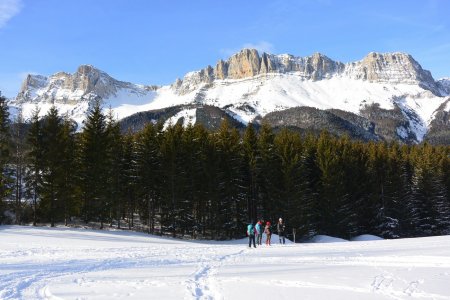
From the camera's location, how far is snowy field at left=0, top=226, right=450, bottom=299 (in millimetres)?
11234

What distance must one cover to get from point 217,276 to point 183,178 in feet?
89.2

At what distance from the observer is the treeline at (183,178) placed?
38062 millimetres

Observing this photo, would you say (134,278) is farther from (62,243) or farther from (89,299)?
(62,243)

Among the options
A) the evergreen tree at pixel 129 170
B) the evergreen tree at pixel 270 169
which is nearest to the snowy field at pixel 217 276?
the evergreen tree at pixel 129 170

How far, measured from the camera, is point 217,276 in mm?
14273

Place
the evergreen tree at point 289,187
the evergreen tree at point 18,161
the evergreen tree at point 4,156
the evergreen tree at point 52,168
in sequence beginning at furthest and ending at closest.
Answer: the evergreen tree at point 289,187 → the evergreen tree at point 18,161 → the evergreen tree at point 52,168 → the evergreen tree at point 4,156

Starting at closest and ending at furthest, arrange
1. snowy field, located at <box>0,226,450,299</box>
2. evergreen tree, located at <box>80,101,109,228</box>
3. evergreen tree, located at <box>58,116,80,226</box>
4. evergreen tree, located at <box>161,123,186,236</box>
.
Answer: snowy field, located at <box>0,226,450,299</box>, evergreen tree, located at <box>58,116,80,226</box>, evergreen tree, located at <box>80,101,109,228</box>, evergreen tree, located at <box>161,123,186,236</box>

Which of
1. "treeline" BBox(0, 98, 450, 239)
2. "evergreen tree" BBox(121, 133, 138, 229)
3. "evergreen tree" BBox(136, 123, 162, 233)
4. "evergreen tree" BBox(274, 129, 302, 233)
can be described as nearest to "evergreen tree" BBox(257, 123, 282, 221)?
"treeline" BBox(0, 98, 450, 239)

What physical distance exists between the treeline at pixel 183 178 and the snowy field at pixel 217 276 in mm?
15267

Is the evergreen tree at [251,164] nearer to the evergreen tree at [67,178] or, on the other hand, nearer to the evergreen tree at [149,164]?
the evergreen tree at [149,164]

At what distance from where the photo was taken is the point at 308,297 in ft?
35.1

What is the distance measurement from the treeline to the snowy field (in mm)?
15267

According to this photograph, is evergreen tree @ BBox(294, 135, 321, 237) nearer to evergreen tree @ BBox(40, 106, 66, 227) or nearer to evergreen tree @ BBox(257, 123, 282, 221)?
evergreen tree @ BBox(257, 123, 282, 221)

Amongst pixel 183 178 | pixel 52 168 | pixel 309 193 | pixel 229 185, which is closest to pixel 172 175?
pixel 183 178
